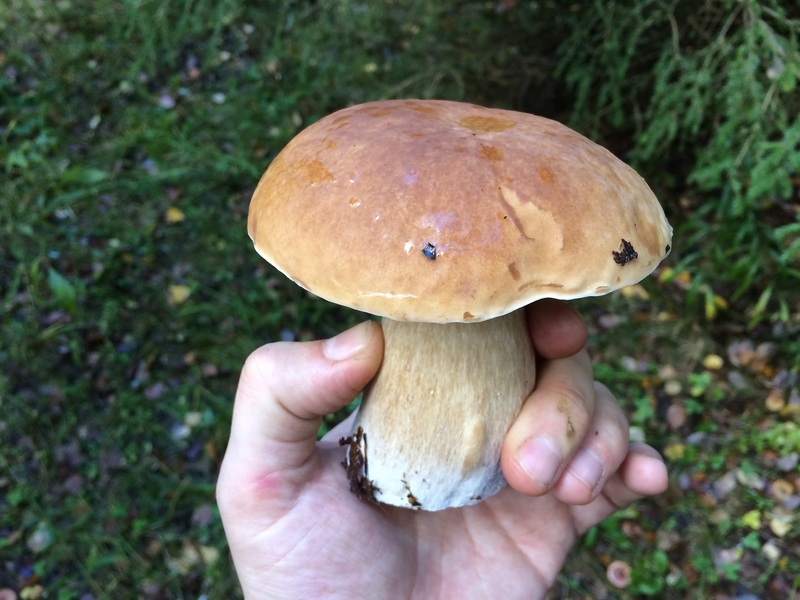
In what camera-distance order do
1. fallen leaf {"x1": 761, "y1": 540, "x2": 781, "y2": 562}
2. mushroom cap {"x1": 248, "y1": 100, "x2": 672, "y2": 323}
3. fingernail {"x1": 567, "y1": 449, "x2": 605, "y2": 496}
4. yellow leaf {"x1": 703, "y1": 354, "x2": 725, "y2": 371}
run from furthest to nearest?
yellow leaf {"x1": 703, "y1": 354, "x2": 725, "y2": 371}
fallen leaf {"x1": 761, "y1": 540, "x2": 781, "y2": 562}
fingernail {"x1": 567, "y1": 449, "x2": 605, "y2": 496}
mushroom cap {"x1": 248, "y1": 100, "x2": 672, "y2": 323}

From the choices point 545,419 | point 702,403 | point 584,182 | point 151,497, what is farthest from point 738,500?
point 151,497

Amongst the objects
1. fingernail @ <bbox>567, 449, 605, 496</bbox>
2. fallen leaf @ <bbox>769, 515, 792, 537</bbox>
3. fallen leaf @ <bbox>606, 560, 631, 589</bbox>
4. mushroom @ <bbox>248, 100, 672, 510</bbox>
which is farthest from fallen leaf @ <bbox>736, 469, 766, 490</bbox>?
mushroom @ <bbox>248, 100, 672, 510</bbox>

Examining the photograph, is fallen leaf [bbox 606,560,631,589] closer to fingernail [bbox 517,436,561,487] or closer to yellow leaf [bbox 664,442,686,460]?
yellow leaf [bbox 664,442,686,460]

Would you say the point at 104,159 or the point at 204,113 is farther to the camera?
the point at 204,113

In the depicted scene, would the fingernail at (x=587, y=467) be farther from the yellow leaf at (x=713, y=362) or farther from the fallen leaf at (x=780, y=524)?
the yellow leaf at (x=713, y=362)

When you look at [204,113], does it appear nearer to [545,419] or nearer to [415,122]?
[415,122]

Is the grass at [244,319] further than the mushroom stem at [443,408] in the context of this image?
Yes

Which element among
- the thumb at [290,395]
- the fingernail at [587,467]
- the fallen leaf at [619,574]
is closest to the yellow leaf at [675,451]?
the fallen leaf at [619,574]
